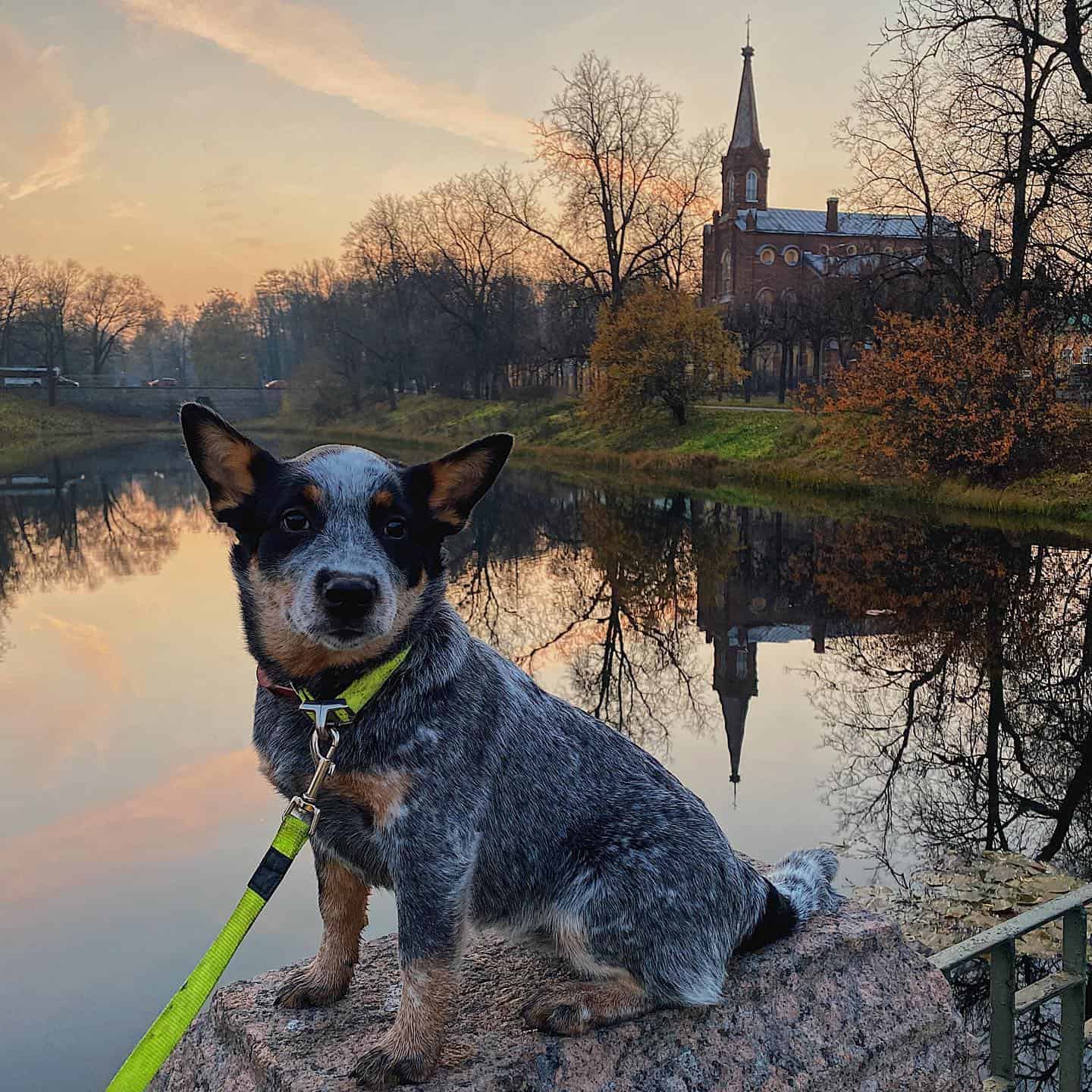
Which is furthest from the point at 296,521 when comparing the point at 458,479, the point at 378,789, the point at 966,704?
the point at 966,704

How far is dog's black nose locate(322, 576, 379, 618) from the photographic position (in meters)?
2.25

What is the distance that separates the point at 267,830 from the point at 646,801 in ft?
21.1

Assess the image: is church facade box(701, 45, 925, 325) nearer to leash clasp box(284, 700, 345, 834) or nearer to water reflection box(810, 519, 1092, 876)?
water reflection box(810, 519, 1092, 876)

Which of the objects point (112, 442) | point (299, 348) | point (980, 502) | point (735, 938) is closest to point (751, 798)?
point (735, 938)

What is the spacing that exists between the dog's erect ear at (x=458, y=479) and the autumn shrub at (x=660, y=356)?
125ft

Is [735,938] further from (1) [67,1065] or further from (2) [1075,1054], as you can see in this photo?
(1) [67,1065]

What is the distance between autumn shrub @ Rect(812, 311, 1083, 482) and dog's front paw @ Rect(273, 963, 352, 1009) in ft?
75.3

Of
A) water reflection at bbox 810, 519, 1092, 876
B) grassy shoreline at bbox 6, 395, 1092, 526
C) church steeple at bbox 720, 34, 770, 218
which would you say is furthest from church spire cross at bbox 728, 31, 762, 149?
water reflection at bbox 810, 519, 1092, 876

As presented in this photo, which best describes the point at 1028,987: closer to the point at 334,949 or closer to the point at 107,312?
the point at 334,949

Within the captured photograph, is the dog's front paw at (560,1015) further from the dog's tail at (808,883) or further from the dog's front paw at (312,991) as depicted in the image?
the dog's tail at (808,883)

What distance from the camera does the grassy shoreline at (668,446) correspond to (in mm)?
22391

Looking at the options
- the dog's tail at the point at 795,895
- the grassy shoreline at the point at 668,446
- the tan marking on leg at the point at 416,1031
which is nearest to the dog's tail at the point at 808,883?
the dog's tail at the point at 795,895

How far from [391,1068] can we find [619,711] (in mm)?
8747

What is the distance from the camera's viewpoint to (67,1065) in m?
5.49
